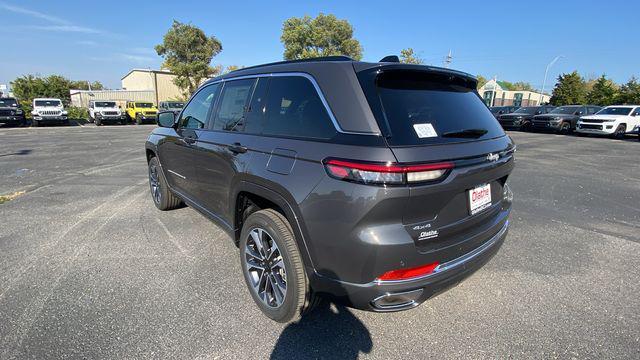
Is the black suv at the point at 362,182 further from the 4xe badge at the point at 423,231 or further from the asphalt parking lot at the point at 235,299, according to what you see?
the asphalt parking lot at the point at 235,299

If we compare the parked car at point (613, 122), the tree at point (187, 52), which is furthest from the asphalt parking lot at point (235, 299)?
the tree at point (187, 52)

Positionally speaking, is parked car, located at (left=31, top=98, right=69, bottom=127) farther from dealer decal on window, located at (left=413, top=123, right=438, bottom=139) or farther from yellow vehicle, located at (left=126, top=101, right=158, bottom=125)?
dealer decal on window, located at (left=413, top=123, right=438, bottom=139)

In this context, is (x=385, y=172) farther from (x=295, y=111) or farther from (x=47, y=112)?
(x=47, y=112)

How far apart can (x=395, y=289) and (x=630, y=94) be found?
45733mm

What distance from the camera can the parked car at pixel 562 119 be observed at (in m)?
19.8

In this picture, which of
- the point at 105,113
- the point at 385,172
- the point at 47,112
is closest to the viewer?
the point at 385,172

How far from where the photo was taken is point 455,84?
261 centimetres

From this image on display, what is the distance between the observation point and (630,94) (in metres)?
34.3

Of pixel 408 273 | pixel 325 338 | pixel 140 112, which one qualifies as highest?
pixel 140 112

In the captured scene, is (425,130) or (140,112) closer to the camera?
(425,130)

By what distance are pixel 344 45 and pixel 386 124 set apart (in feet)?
140

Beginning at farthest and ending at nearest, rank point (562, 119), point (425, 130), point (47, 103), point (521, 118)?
1. point (47, 103)
2. point (521, 118)
3. point (562, 119)
4. point (425, 130)

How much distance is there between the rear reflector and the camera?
75.1 inches

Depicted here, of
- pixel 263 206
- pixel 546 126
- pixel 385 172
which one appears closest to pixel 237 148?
pixel 263 206
